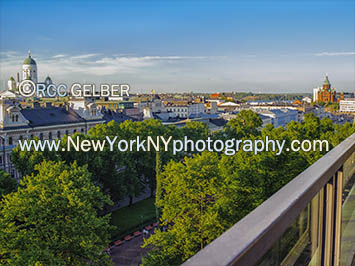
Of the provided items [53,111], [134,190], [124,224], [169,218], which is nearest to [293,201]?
[169,218]

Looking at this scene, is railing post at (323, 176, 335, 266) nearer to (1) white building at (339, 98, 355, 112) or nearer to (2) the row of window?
(2) the row of window

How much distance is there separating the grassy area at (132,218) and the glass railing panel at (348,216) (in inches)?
1116

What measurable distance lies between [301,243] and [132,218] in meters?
33.9

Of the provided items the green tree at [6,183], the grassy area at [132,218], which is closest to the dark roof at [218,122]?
the grassy area at [132,218]

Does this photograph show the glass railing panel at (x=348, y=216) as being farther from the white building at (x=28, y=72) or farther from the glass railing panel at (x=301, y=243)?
the white building at (x=28, y=72)

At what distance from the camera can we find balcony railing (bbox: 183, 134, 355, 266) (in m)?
1.38

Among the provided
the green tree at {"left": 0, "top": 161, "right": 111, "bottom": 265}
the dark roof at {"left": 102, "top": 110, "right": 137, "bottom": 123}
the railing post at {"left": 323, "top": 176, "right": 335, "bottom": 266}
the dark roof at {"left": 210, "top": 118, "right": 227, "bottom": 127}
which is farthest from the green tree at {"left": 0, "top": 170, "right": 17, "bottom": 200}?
the dark roof at {"left": 210, "top": 118, "right": 227, "bottom": 127}

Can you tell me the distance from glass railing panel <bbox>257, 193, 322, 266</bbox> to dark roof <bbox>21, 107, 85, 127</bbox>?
52.2 metres

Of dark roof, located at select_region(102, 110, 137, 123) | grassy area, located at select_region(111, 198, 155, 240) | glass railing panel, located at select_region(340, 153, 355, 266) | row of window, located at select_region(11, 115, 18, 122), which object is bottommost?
grassy area, located at select_region(111, 198, 155, 240)

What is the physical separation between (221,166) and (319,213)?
2356 cm

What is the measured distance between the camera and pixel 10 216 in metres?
16.8

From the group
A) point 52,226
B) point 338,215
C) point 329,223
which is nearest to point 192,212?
point 52,226

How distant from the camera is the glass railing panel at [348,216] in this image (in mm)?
3315

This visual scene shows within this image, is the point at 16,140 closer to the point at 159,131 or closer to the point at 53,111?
the point at 53,111
